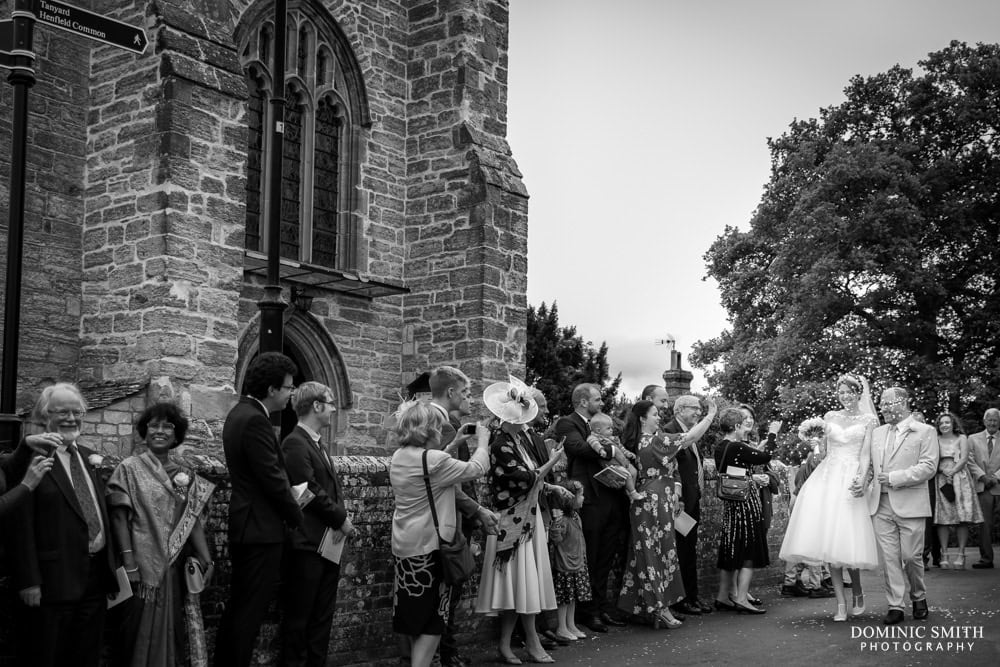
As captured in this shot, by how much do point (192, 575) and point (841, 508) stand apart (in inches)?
252

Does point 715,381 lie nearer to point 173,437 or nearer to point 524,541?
point 524,541

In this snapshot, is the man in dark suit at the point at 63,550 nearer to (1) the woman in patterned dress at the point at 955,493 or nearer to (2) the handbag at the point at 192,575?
(2) the handbag at the point at 192,575

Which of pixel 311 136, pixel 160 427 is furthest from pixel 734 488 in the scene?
pixel 311 136

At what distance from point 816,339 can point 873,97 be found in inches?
279

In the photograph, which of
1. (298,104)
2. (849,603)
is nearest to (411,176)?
(298,104)

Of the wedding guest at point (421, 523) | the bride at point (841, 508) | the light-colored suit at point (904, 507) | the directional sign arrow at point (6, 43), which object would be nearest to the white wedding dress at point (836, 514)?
the bride at point (841, 508)

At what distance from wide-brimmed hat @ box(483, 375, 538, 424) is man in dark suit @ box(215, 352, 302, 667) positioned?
2.34 m

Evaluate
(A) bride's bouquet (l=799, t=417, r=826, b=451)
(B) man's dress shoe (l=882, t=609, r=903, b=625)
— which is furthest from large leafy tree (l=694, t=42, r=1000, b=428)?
(B) man's dress shoe (l=882, t=609, r=903, b=625)

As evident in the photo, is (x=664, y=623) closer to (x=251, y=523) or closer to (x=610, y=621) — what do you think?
(x=610, y=621)

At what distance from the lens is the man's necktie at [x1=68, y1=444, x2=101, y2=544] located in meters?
5.62

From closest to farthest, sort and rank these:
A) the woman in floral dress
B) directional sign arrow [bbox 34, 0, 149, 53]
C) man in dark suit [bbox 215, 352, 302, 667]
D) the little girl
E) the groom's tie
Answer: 1. man in dark suit [bbox 215, 352, 302, 667]
2. directional sign arrow [bbox 34, 0, 149, 53]
3. the little girl
4. the woman in floral dress
5. the groom's tie

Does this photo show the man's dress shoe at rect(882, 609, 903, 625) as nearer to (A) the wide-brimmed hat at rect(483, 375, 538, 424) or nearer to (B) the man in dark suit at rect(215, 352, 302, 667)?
(A) the wide-brimmed hat at rect(483, 375, 538, 424)

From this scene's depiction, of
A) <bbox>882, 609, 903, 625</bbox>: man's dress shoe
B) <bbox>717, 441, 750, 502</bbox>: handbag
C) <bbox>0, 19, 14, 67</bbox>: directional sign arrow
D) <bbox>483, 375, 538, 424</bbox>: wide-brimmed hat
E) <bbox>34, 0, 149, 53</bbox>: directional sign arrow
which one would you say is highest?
<bbox>34, 0, 149, 53</bbox>: directional sign arrow

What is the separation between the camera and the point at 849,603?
11.6 meters
